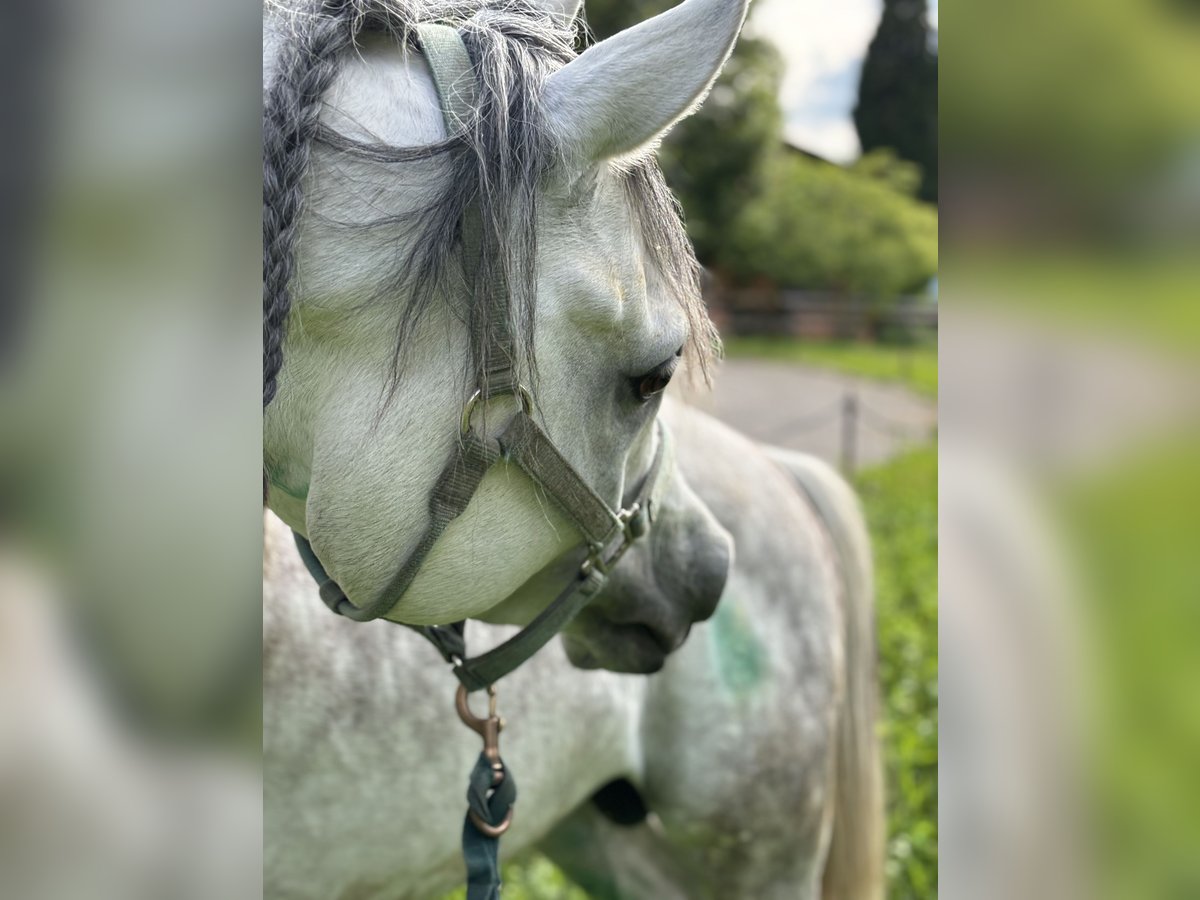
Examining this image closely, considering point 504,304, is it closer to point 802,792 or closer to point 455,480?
point 455,480

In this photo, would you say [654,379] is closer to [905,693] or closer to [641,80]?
[641,80]

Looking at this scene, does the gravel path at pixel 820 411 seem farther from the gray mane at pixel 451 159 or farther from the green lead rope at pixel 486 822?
the gray mane at pixel 451 159

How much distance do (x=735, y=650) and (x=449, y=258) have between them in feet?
4.23

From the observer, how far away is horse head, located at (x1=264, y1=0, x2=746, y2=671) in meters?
0.88

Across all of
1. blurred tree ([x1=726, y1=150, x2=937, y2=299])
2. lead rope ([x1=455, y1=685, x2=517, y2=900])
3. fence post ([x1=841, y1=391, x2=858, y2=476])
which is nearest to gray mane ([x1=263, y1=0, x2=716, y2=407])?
lead rope ([x1=455, y1=685, x2=517, y2=900])

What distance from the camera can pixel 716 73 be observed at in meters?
0.88

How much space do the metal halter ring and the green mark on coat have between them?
1.12 m

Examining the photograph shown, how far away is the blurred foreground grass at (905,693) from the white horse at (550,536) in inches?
25.7

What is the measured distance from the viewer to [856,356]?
12055 millimetres

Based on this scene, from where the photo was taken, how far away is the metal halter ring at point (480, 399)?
3.05 ft
